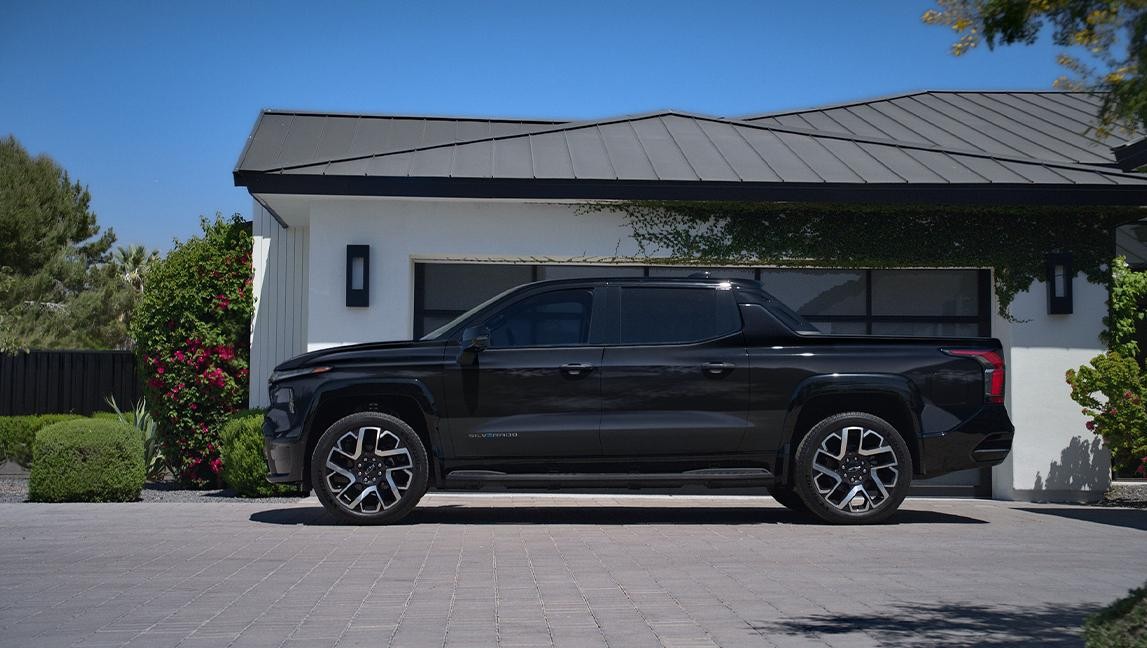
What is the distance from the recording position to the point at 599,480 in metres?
9.35

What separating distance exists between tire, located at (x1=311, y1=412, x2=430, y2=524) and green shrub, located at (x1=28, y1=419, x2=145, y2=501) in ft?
11.7

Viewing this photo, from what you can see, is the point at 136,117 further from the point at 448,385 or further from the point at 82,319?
the point at 448,385

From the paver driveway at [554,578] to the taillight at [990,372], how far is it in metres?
1.08

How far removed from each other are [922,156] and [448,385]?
6.90 metres

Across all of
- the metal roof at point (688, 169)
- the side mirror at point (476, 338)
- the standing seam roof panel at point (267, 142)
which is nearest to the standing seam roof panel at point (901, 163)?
the metal roof at point (688, 169)

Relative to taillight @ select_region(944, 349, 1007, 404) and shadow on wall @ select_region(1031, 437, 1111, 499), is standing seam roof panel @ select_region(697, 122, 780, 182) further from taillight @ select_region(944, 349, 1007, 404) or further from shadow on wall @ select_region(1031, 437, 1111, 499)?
shadow on wall @ select_region(1031, 437, 1111, 499)

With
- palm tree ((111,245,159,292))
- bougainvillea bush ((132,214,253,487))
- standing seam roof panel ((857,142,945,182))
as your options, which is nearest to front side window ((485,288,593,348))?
standing seam roof panel ((857,142,945,182))

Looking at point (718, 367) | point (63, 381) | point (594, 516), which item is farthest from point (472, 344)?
point (63, 381)

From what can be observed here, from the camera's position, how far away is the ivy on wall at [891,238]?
1284cm

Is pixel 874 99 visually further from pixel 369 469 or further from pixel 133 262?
pixel 133 262

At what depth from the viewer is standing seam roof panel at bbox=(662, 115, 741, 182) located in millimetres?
12578

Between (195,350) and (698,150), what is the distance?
619 centimetres

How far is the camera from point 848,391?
945 centimetres

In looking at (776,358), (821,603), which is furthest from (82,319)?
(821,603)
